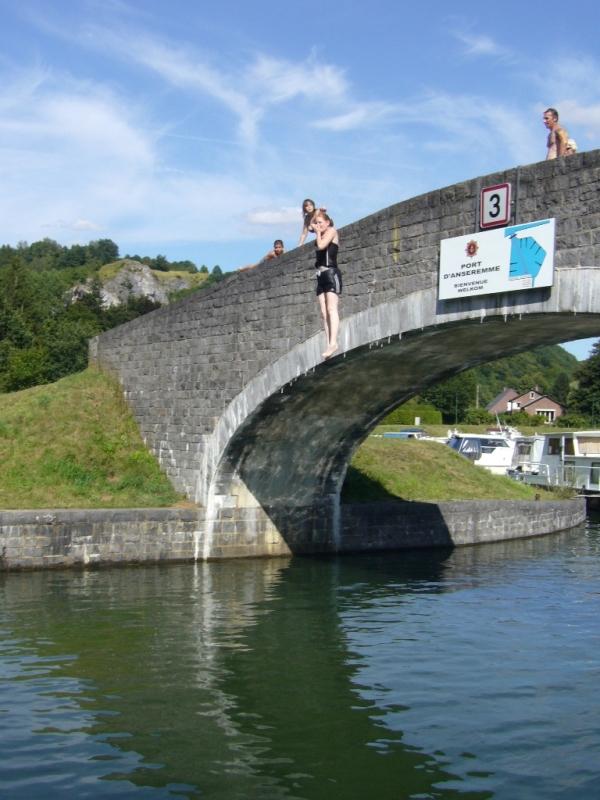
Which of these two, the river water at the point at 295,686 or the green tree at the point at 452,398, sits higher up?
the green tree at the point at 452,398

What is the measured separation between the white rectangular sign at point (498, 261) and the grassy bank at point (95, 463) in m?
8.21

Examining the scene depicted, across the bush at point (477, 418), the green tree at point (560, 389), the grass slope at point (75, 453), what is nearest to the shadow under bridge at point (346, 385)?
the grass slope at point (75, 453)

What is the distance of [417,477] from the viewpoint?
75.1 feet

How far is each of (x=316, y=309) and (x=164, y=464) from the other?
584cm

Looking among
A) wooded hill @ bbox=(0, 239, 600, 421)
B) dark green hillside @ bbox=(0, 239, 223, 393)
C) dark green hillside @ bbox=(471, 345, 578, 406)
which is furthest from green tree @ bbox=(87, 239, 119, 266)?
dark green hillside @ bbox=(471, 345, 578, 406)

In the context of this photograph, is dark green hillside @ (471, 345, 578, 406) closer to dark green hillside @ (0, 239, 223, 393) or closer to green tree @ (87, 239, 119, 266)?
dark green hillside @ (0, 239, 223, 393)

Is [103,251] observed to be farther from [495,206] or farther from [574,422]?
[495,206]

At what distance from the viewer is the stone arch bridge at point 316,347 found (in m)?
10.7

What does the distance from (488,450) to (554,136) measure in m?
22.7

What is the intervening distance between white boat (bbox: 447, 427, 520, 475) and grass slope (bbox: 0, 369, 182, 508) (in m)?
A: 15.2

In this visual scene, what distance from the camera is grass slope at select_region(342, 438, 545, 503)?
69.8 feet

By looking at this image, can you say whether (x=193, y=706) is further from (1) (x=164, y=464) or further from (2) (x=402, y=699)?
(1) (x=164, y=464)

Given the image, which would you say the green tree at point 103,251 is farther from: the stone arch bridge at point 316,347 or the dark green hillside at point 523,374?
the stone arch bridge at point 316,347

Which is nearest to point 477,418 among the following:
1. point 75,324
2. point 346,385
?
point 75,324
